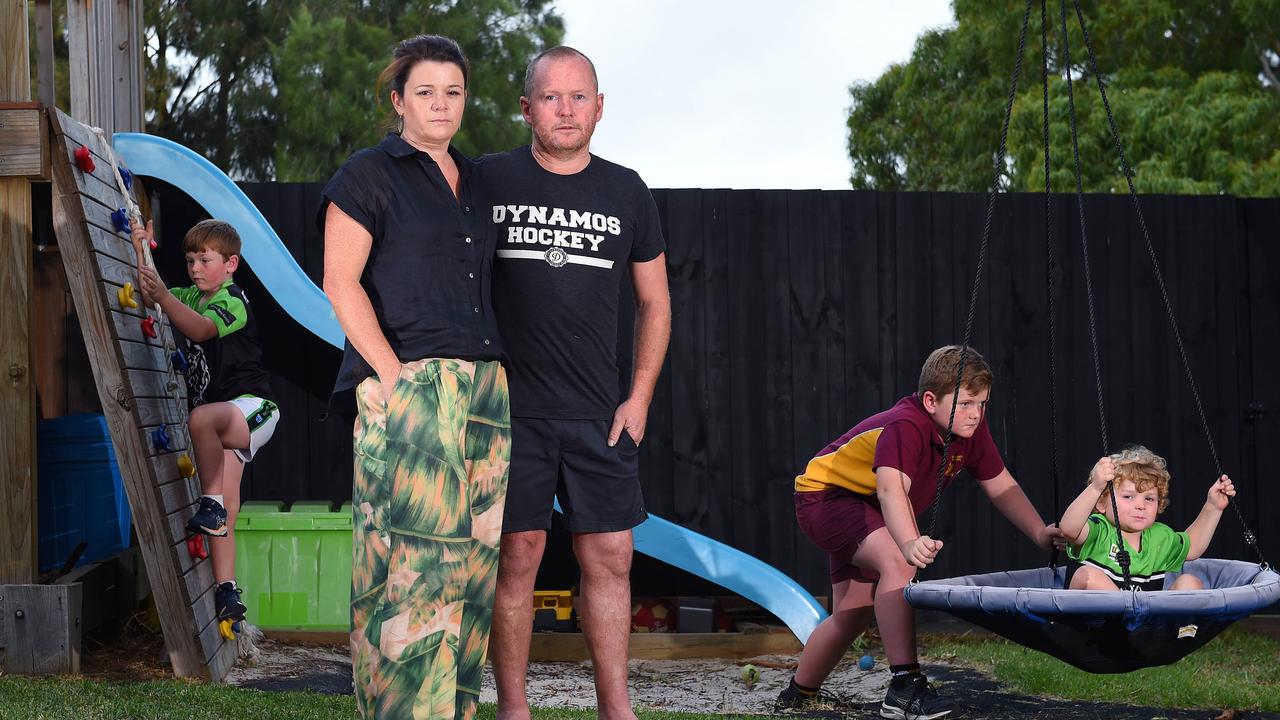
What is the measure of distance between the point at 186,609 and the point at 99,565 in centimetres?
102

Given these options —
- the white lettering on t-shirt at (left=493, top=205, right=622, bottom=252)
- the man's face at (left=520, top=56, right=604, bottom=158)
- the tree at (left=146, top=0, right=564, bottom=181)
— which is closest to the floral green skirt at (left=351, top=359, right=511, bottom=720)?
the white lettering on t-shirt at (left=493, top=205, right=622, bottom=252)

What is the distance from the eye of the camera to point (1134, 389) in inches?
249

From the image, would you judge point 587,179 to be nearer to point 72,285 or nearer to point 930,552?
point 930,552

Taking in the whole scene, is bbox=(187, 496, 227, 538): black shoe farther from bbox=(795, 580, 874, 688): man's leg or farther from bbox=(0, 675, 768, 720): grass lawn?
bbox=(795, 580, 874, 688): man's leg

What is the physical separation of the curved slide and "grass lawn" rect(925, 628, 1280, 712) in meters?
0.65

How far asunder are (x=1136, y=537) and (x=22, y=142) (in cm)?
374

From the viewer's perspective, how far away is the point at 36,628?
14.7 ft

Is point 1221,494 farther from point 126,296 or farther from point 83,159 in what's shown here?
point 83,159

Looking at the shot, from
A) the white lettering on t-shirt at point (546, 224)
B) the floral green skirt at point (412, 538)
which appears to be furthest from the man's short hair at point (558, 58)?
the floral green skirt at point (412, 538)

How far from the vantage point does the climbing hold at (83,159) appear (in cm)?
455

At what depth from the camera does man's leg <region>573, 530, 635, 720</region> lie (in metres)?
3.27

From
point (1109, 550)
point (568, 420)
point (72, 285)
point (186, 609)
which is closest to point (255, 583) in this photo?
point (186, 609)

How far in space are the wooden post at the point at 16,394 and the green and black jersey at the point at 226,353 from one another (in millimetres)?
621

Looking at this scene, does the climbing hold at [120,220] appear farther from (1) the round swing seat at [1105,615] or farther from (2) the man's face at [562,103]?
(1) the round swing seat at [1105,615]
